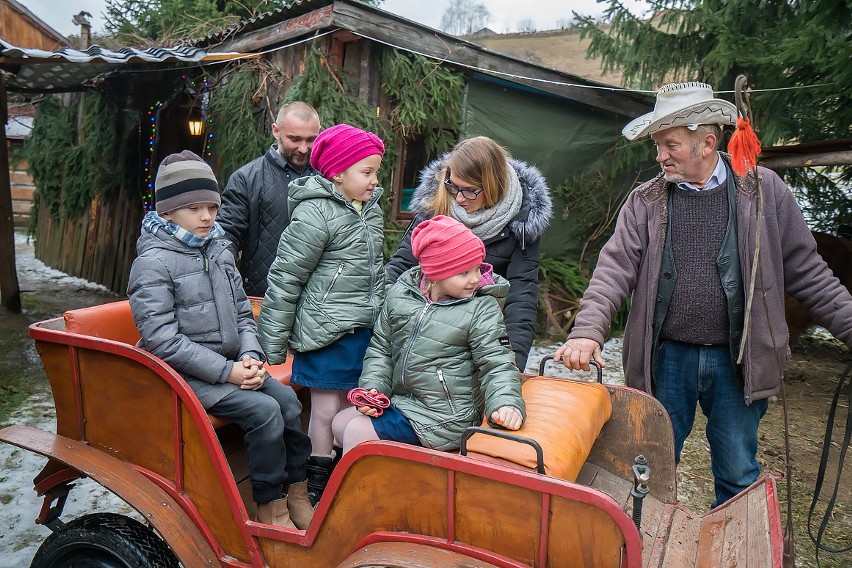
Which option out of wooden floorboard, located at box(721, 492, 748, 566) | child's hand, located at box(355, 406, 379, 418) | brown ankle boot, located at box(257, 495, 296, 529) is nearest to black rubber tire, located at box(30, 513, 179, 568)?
brown ankle boot, located at box(257, 495, 296, 529)

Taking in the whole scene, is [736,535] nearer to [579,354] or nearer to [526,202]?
[579,354]

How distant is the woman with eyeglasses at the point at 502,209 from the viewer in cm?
284

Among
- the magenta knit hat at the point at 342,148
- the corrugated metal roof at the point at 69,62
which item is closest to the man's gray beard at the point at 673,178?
the magenta knit hat at the point at 342,148

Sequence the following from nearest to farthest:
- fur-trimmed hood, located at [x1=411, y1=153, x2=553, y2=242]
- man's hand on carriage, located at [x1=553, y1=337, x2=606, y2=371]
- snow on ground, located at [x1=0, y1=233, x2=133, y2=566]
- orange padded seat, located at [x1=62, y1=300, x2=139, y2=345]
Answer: man's hand on carriage, located at [x1=553, y1=337, x2=606, y2=371] → orange padded seat, located at [x1=62, y1=300, x2=139, y2=345] → fur-trimmed hood, located at [x1=411, y1=153, x2=553, y2=242] → snow on ground, located at [x1=0, y1=233, x2=133, y2=566]

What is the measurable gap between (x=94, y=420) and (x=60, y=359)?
271 millimetres

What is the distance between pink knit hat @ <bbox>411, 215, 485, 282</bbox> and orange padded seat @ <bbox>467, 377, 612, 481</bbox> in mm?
527

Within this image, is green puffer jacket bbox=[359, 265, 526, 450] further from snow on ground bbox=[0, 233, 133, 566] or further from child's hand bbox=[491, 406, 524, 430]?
snow on ground bbox=[0, 233, 133, 566]

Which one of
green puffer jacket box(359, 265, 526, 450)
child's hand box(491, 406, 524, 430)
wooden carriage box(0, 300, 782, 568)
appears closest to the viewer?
wooden carriage box(0, 300, 782, 568)

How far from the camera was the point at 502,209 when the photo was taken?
9.58ft

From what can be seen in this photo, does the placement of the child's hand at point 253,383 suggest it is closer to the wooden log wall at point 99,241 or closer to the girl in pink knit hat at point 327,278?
the girl in pink knit hat at point 327,278

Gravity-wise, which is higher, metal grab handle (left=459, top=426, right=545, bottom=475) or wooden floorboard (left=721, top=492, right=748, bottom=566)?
metal grab handle (left=459, top=426, right=545, bottom=475)

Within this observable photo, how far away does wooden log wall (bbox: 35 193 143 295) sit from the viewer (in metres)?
9.94

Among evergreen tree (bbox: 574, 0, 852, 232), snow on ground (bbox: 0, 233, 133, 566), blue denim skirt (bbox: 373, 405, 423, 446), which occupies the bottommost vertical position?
snow on ground (bbox: 0, 233, 133, 566)

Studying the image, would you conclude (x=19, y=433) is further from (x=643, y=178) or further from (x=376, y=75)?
(x=643, y=178)
